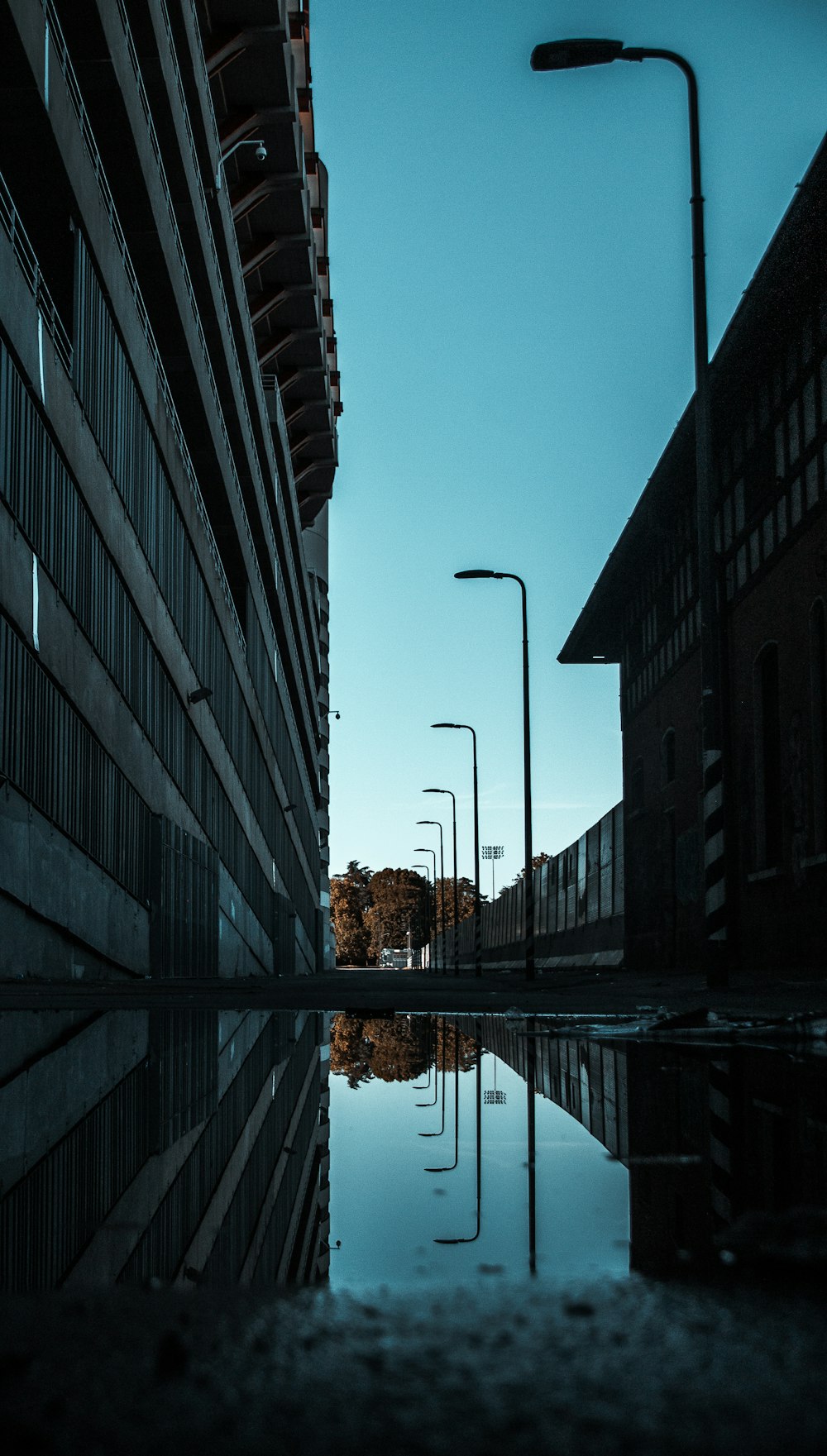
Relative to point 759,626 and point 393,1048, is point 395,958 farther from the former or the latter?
point 393,1048

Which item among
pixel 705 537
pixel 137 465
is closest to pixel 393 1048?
pixel 705 537

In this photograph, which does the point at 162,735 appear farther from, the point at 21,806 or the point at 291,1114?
the point at 291,1114

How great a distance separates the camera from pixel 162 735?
952 inches

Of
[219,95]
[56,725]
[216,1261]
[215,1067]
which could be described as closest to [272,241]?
[219,95]

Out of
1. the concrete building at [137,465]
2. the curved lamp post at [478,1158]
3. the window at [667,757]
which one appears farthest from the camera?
the window at [667,757]

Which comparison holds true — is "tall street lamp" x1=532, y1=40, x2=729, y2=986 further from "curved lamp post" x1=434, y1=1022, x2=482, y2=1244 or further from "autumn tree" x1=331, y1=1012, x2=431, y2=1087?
"curved lamp post" x1=434, y1=1022, x2=482, y2=1244

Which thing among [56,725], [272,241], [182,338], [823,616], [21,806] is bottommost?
[21,806]

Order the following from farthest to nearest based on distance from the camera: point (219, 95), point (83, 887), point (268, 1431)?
point (219, 95)
point (83, 887)
point (268, 1431)

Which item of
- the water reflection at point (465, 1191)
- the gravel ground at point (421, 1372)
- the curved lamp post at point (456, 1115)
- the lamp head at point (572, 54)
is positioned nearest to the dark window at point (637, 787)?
the lamp head at point (572, 54)

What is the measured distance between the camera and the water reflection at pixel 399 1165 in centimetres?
193

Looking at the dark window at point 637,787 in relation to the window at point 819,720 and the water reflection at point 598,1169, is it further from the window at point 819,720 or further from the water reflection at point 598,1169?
the water reflection at point 598,1169

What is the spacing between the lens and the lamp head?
1548 centimetres

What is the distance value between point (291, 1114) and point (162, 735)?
20744mm

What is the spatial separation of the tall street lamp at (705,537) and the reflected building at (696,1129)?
7740mm
